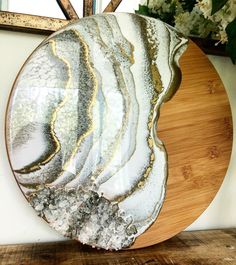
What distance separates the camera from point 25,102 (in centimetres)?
66

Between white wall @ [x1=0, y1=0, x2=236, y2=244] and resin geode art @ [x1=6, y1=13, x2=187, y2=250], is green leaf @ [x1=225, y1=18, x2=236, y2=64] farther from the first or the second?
white wall @ [x1=0, y1=0, x2=236, y2=244]

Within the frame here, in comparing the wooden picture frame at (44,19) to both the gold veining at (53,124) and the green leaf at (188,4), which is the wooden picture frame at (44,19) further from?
the green leaf at (188,4)

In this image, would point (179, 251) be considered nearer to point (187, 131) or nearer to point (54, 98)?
point (187, 131)

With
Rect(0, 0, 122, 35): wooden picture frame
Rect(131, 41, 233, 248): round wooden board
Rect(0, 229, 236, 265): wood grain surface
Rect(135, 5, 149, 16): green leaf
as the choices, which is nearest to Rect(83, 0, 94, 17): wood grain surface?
Rect(0, 0, 122, 35): wooden picture frame

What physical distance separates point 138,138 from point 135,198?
0.47 feet

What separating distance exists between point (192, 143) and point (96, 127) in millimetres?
259

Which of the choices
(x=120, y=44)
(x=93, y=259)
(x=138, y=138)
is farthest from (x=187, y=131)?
(x=93, y=259)

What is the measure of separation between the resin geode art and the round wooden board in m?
0.03

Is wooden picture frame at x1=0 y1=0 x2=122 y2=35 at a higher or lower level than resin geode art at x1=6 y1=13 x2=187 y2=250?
higher

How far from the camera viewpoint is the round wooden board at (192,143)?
75 centimetres

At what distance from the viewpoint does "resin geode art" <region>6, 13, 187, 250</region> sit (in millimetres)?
668

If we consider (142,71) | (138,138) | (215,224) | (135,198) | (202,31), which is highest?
(202,31)

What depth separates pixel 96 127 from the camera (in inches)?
27.5

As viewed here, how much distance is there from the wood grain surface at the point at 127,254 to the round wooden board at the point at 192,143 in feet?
0.12
